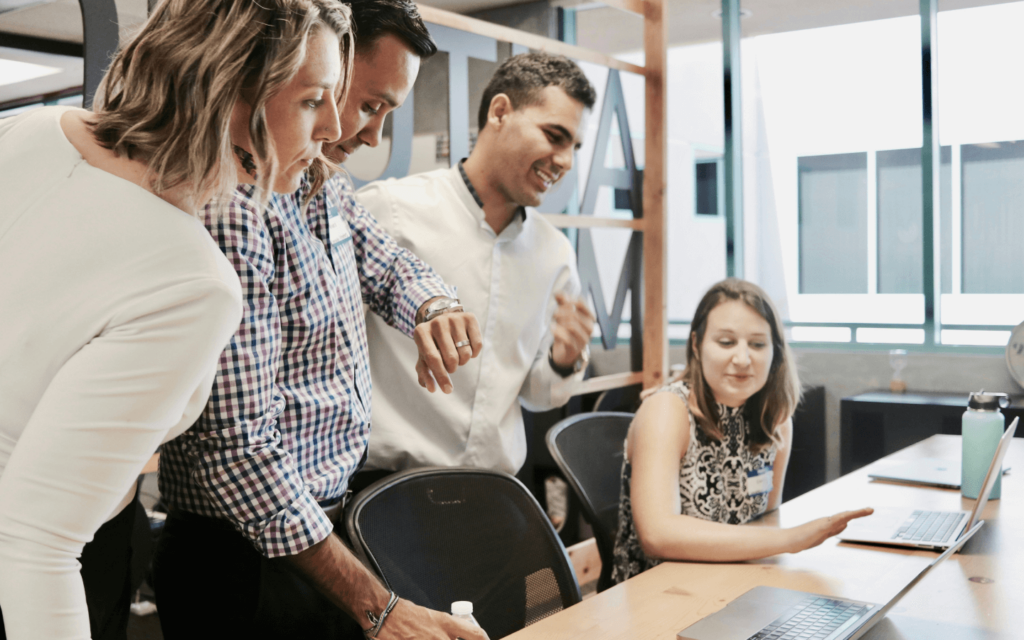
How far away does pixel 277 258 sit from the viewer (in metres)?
1.33

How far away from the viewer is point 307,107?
892mm

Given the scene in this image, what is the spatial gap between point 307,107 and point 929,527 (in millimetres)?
1536

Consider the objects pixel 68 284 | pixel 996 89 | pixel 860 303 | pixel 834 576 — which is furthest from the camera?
pixel 860 303

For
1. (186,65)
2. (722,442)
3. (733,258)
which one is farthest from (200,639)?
(733,258)

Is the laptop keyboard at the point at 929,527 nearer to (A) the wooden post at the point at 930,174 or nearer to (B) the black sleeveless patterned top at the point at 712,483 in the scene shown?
(B) the black sleeveless patterned top at the point at 712,483

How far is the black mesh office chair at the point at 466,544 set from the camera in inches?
56.0

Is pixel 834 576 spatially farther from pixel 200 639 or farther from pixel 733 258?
pixel 733 258

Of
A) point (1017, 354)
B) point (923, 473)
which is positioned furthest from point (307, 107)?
point (1017, 354)

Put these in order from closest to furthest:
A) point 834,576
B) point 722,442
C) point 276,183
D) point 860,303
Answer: point 276,183 → point 834,576 → point 722,442 → point 860,303

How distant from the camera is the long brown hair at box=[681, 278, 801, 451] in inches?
78.8

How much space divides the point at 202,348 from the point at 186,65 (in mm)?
264

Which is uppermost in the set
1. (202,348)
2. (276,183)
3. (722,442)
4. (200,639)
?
(276,183)

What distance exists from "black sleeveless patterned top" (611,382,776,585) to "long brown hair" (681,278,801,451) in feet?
0.07

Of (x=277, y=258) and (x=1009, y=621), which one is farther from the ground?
(x=277, y=258)
